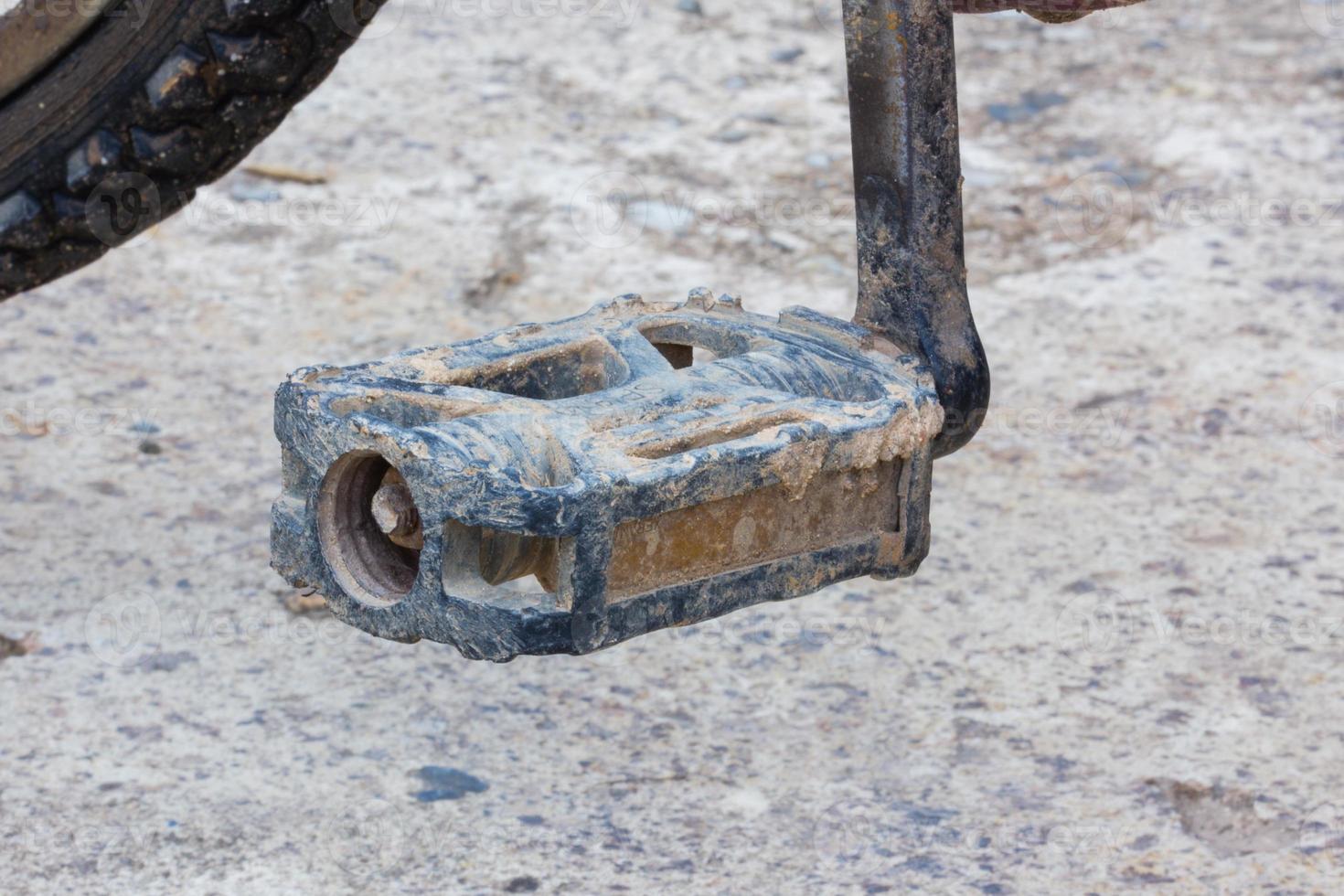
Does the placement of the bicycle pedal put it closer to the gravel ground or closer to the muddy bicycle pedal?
the muddy bicycle pedal

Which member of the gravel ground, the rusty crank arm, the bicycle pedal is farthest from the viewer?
the gravel ground

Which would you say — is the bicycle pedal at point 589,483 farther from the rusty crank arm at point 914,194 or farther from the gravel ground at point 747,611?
the gravel ground at point 747,611

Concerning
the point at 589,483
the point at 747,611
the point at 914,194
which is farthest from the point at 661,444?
the point at 747,611

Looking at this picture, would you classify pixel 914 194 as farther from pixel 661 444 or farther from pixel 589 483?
pixel 589 483

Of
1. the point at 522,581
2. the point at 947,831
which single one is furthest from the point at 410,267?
the point at 947,831

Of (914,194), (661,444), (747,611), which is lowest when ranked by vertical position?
(747,611)

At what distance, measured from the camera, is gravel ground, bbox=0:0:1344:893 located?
1.97 meters

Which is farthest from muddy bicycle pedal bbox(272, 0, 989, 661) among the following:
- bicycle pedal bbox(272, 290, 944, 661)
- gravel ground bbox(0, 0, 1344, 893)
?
gravel ground bbox(0, 0, 1344, 893)

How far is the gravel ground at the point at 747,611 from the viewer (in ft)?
6.45

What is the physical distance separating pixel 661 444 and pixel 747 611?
3.14 feet

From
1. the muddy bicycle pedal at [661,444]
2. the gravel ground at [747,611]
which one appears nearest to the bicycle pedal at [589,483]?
the muddy bicycle pedal at [661,444]

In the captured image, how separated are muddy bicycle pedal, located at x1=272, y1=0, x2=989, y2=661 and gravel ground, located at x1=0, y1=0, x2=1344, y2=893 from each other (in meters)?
0.48

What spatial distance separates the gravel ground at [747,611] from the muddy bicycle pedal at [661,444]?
48 cm

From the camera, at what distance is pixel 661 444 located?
1.52 m
